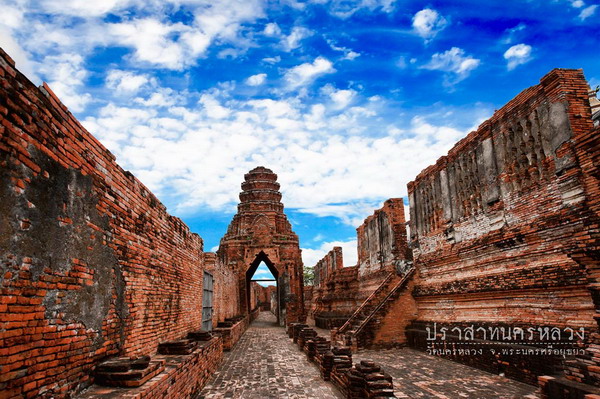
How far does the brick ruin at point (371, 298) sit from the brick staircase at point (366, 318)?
48 millimetres

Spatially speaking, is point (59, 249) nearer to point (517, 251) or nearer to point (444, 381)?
point (444, 381)

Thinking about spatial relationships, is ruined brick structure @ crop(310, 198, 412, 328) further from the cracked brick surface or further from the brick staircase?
the cracked brick surface

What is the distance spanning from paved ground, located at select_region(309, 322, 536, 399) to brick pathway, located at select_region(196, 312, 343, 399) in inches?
60.4

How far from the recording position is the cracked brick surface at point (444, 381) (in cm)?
687

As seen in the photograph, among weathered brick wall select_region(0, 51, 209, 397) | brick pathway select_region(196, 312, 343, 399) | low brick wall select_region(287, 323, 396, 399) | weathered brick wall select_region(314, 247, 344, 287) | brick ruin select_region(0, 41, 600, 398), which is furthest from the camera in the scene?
weathered brick wall select_region(314, 247, 344, 287)

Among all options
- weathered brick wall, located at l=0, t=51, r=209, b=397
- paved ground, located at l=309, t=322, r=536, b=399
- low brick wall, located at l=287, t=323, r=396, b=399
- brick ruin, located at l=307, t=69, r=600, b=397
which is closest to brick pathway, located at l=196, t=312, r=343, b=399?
low brick wall, located at l=287, t=323, r=396, b=399

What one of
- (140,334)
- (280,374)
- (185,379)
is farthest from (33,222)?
(280,374)

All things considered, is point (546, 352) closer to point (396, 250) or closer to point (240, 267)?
point (396, 250)

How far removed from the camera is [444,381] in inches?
311

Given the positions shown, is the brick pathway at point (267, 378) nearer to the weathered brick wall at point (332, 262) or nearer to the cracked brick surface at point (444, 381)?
the cracked brick surface at point (444, 381)

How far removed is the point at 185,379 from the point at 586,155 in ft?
24.4

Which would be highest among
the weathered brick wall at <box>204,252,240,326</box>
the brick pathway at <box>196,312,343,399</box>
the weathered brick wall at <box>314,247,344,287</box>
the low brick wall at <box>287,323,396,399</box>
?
the weathered brick wall at <box>314,247,344,287</box>

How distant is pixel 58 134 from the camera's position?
13.0 ft

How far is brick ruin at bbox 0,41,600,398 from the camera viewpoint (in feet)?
11.4
